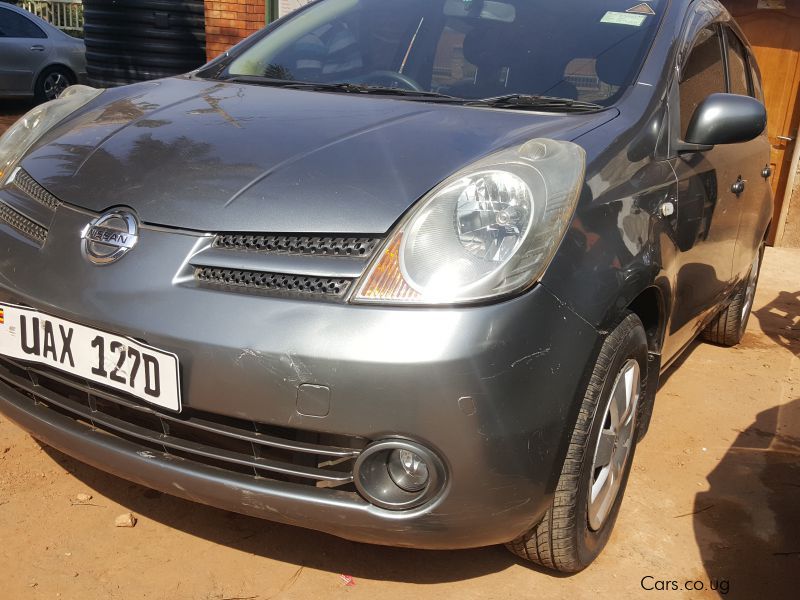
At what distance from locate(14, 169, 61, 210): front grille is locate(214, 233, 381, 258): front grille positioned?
589mm

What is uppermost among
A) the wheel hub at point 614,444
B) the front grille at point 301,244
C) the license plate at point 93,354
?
the front grille at point 301,244

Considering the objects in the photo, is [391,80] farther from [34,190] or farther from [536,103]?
[34,190]

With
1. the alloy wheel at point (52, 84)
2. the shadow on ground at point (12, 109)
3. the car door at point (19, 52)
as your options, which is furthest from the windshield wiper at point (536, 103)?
the alloy wheel at point (52, 84)

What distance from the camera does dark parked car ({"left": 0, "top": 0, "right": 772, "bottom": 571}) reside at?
1.96 metres

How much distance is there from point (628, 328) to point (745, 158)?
5.09ft

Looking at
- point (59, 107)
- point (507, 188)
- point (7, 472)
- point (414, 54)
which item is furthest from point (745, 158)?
point (7, 472)

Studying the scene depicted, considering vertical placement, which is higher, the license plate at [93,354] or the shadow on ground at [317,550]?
the license plate at [93,354]

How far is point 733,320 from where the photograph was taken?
471 centimetres

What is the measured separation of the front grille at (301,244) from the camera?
206 cm

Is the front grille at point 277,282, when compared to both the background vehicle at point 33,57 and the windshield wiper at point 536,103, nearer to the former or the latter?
the windshield wiper at point 536,103

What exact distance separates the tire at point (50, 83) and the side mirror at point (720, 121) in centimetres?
1178

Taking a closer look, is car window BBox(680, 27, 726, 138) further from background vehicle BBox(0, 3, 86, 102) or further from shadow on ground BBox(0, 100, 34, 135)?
background vehicle BBox(0, 3, 86, 102)

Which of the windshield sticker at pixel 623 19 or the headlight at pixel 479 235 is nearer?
the headlight at pixel 479 235

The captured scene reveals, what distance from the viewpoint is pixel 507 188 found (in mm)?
2119
